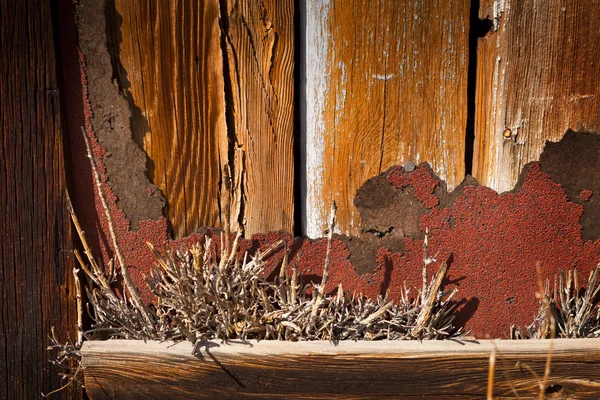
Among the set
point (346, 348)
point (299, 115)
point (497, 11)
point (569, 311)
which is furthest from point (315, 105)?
point (569, 311)

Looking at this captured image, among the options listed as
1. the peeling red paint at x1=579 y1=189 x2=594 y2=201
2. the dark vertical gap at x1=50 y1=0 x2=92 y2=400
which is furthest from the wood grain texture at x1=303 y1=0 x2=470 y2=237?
the dark vertical gap at x1=50 y1=0 x2=92 y2=400

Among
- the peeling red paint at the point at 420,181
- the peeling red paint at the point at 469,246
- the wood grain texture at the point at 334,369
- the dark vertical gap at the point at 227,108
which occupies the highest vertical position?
the dark vertical gap at the point at 227,108

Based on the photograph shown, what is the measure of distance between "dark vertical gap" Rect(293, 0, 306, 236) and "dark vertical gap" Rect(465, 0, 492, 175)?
56 cm

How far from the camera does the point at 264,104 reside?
170 cm

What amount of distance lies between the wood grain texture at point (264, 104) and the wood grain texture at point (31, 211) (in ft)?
1.93

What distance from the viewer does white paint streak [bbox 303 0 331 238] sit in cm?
167

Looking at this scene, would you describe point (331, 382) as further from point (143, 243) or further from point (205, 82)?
point (205, 82)

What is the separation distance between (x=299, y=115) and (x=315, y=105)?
0.07 metres

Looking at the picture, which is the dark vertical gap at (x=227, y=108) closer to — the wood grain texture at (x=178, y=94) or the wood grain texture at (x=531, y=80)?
the wood grain texture at (x=178, y=94)

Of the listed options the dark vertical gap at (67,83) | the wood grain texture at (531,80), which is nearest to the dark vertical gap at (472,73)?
the wood grain texture at (531,80)

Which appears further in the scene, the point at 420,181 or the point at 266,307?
the point at 420,181

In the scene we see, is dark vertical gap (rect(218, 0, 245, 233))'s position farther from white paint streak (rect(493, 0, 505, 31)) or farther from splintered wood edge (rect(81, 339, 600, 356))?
white paint streak (rect(493, 0, 505, 31))

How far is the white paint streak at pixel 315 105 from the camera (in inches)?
65.6

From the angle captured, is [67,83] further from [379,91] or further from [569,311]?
[569,311]
